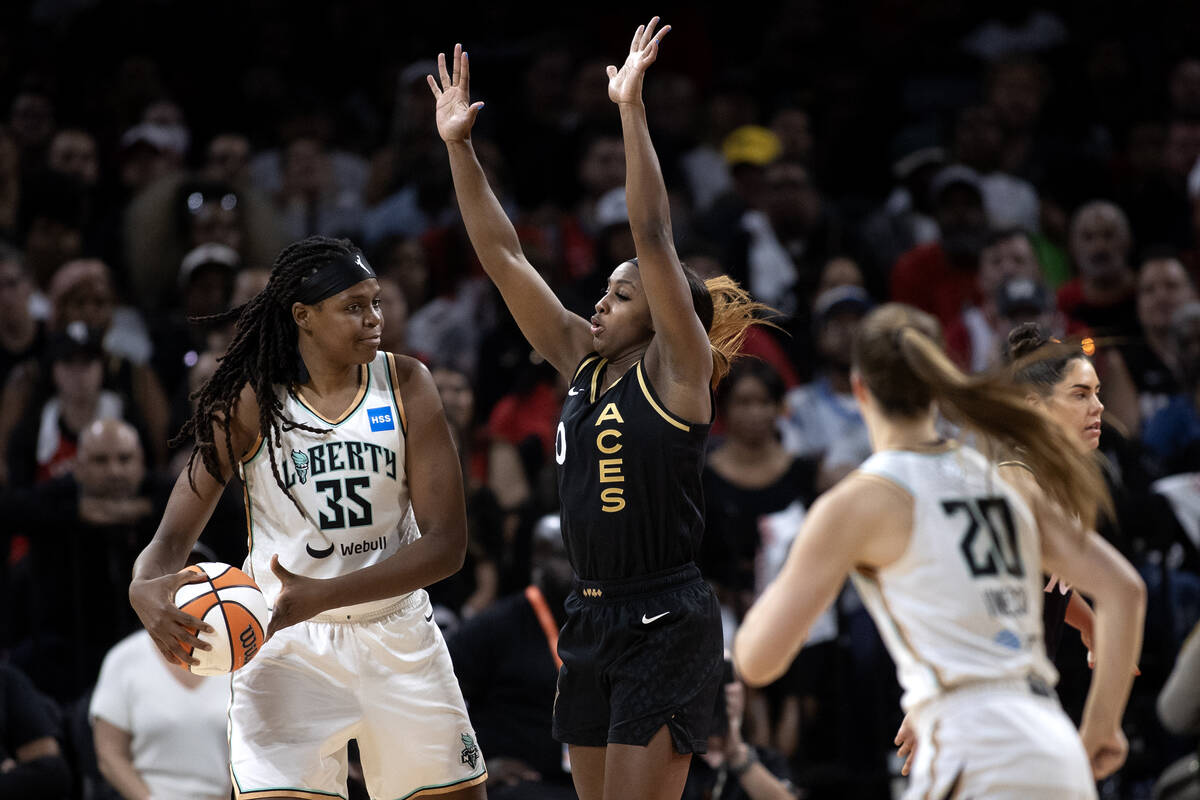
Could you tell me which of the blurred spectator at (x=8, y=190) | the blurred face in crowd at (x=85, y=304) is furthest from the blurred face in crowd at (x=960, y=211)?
the blurred spectator at (x=8, y=190)

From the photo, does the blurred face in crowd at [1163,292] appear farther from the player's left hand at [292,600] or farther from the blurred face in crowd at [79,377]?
the player's left hand at [292,600]

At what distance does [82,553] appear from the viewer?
7.20 m

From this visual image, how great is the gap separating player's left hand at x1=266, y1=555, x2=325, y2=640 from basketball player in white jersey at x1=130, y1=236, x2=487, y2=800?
58 mm

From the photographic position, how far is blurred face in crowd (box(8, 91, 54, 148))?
10.1 metres

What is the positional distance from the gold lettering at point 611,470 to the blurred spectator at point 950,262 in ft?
16.2

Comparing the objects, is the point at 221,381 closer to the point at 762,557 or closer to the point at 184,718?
the point at 184,718

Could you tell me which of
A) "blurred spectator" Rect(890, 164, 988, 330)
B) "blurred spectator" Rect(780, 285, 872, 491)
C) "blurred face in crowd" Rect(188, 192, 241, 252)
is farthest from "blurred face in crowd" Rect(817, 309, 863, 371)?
"blurred face in crowd" Rect(188, 192, 241, 252)

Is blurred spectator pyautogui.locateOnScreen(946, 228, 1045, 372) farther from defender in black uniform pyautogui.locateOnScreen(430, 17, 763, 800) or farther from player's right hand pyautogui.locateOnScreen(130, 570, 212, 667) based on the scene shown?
player's right hand pyautogui.locateOnScreen(130, 570, 212, 667)

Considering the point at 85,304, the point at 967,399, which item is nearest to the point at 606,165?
the point at 85,304

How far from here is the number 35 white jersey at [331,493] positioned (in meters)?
4.63

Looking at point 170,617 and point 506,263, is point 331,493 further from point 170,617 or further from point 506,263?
point 506,263

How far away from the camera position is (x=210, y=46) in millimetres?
11398

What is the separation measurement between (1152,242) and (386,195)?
15.8 ft

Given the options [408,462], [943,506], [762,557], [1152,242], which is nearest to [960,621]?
[943,506]
